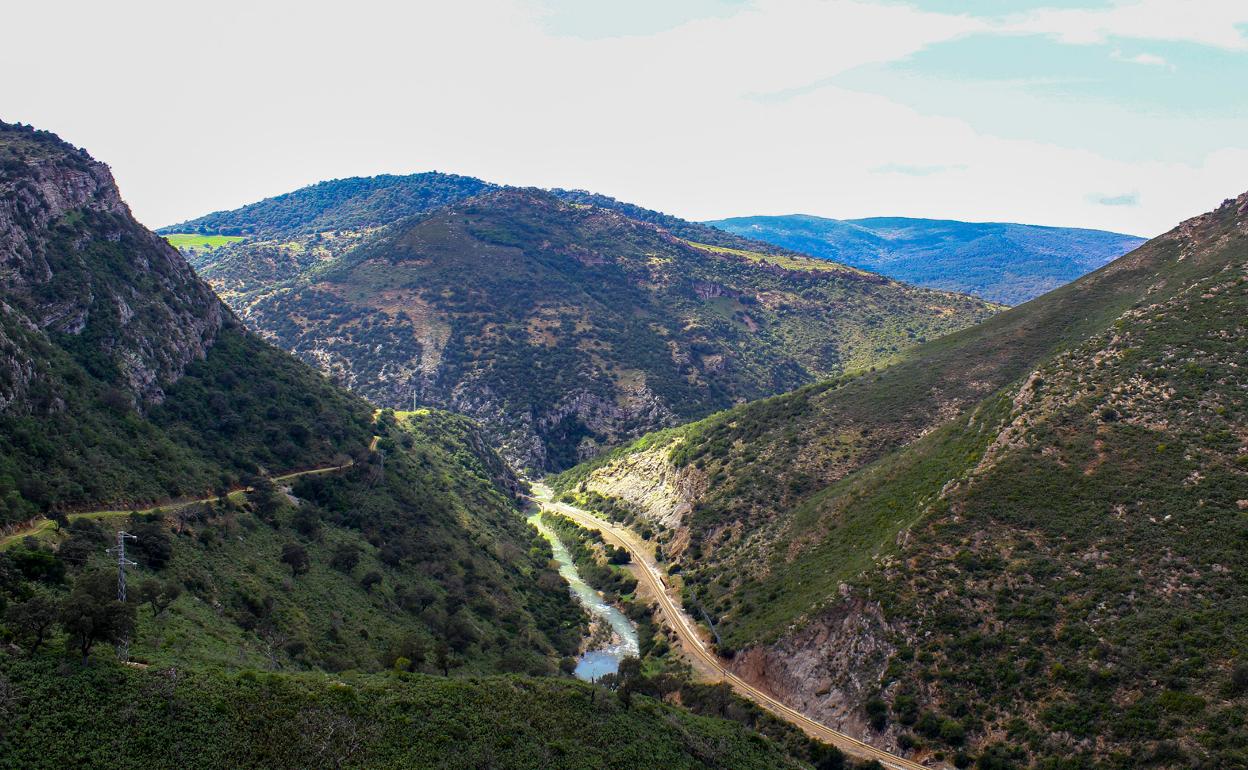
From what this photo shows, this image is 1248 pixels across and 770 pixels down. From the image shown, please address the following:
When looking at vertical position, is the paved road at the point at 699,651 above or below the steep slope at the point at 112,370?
below

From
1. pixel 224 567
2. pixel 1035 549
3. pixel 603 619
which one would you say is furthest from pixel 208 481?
pixel 1035 549

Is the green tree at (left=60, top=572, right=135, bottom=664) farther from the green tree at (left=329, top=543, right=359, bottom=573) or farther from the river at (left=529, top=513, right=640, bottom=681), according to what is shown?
the river at (left=529, top=513, right=640, bottom=681)

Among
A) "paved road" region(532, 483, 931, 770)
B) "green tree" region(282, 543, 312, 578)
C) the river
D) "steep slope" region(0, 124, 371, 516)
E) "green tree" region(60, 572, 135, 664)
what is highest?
"steep slope" region(0, 124, 371, 516)

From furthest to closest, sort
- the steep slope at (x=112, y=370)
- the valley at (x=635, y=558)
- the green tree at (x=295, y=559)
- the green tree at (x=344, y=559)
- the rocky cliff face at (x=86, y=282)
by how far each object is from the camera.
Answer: the green tree at (x=344, y=559)
the rocky cliff face at (x=86, y=282)
the green tree at (x=295, y=559)
the steep slope at (x=112, y=370)
the valley at (x=635, y=558)

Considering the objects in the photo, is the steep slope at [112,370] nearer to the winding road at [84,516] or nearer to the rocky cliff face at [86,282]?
the rocky cliff face at [86,282]

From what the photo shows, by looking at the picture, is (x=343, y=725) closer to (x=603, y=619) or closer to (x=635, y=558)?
(x=603, y=619)

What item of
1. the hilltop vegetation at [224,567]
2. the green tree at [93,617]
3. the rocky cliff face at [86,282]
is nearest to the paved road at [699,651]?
the hilltop vegetation at [224,567]

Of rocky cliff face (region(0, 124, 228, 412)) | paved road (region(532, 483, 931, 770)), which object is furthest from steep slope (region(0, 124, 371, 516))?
paved road (region(532, 483, 931, 770))

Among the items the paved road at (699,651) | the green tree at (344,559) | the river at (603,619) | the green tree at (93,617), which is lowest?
the river at (603,619)
